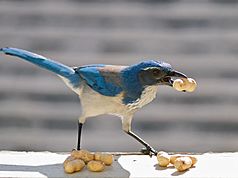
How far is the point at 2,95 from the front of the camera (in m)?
2.12

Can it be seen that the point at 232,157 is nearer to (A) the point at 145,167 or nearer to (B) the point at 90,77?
(A) the point at 145,167

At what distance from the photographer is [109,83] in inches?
44.9

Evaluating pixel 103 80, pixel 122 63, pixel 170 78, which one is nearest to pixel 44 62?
pixel 103 80

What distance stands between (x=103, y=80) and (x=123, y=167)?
16 cm

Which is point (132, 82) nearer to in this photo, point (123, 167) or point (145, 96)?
point (145, 96)

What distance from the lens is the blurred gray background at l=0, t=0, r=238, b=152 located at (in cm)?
209

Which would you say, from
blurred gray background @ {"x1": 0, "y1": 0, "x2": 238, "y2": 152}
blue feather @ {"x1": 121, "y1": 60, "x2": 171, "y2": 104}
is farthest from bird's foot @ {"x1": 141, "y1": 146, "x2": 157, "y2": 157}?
blurred gray background @ {"x1": 0, "y1": 0, "x2": 238, "y2": 152}

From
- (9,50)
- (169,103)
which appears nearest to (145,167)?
(9,50)

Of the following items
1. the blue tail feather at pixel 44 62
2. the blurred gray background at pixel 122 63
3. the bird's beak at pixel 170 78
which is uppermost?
the blurred gray background at pixel 122 63

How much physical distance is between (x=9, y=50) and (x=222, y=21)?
1146mm

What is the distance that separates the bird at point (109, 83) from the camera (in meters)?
1.13

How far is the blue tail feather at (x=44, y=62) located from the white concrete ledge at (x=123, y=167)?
0.16m

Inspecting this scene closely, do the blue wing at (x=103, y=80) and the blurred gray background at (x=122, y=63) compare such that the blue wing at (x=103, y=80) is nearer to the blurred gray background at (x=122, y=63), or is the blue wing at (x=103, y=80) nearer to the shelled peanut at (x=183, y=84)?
the shelled peanut at (x=183, y=84)

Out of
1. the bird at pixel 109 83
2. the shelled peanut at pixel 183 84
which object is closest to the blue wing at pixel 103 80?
the bird at pixel 109 83
